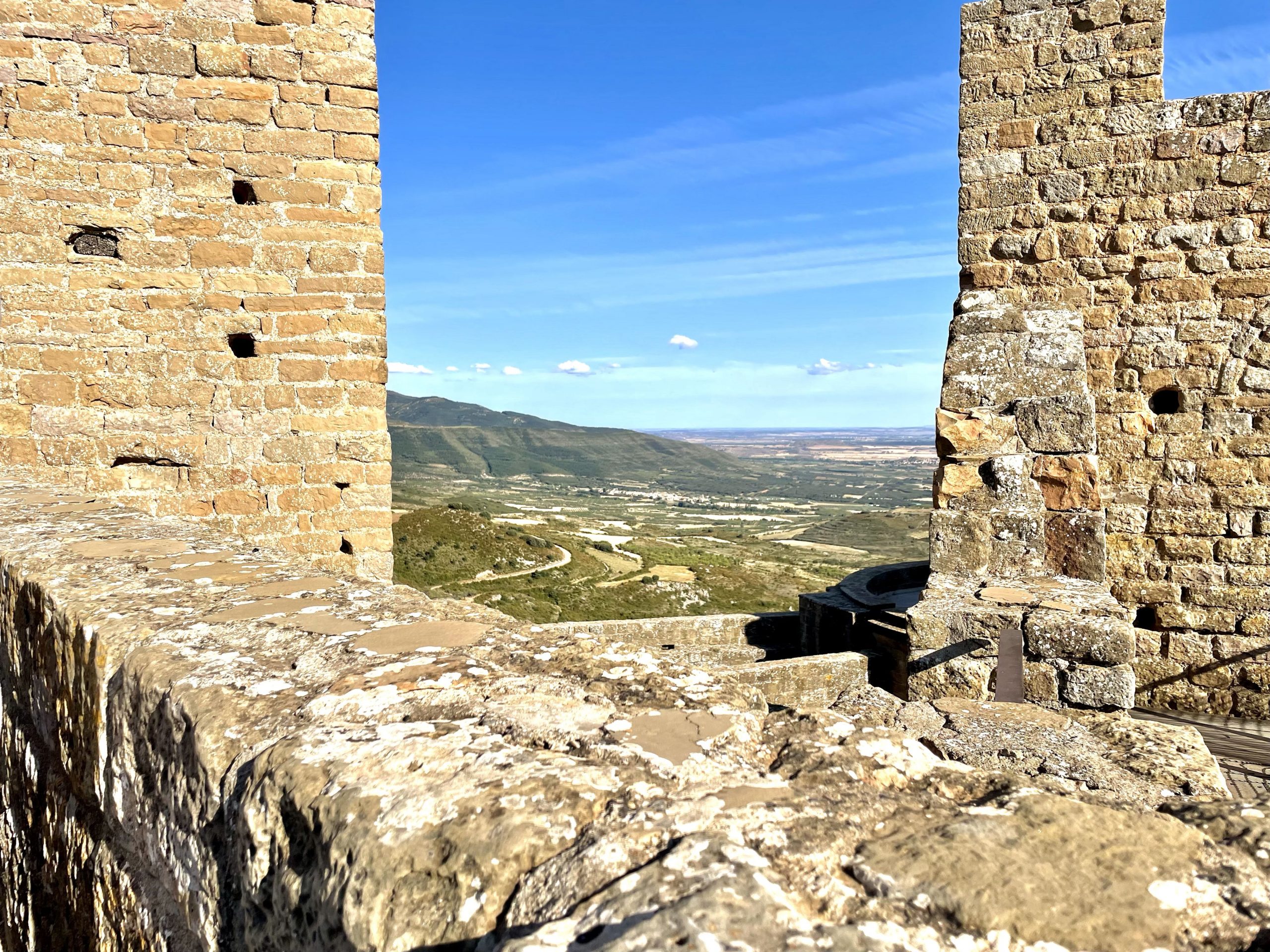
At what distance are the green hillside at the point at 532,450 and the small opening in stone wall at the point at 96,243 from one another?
315 feet

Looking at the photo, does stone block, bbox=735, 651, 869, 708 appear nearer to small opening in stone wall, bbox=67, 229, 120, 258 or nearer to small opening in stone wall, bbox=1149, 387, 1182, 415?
small opening in stone wall, bbox=1149, 387, 1182, 415

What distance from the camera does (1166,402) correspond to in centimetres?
576

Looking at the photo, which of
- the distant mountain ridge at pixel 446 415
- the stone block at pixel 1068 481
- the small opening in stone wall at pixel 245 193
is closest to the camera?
the stone block at pixel 1068 481

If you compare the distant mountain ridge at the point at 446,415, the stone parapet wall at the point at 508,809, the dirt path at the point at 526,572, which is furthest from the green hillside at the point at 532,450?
the stone parapet wall at the point at 508,809

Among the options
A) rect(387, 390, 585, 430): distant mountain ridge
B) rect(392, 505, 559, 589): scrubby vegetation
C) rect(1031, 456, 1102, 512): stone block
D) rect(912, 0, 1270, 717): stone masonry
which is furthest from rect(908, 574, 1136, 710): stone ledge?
rect(387, 390, 585, 430): distant mountain ridge

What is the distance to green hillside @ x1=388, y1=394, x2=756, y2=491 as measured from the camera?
11925cm

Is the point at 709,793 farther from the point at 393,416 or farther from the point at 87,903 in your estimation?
the point at 393,416

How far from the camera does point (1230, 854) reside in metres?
1.16

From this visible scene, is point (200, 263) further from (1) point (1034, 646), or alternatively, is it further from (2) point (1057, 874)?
(2) point (1057, 874)

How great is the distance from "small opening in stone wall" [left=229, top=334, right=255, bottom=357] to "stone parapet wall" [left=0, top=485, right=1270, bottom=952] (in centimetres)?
293

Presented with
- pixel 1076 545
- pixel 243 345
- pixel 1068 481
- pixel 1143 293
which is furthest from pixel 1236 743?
pixel 243 345

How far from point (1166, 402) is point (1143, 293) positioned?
0.73 m

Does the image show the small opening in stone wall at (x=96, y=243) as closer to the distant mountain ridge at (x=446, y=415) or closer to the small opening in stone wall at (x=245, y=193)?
the small opening in stone wall at (x=245, y=193)

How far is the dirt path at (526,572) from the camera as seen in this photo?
875 inches
